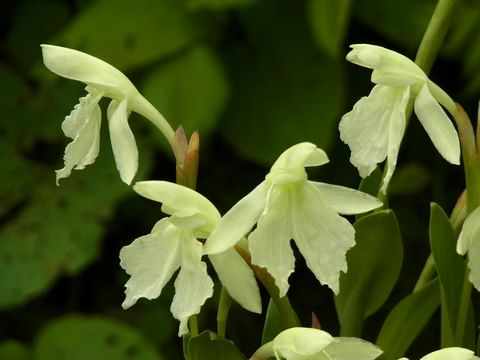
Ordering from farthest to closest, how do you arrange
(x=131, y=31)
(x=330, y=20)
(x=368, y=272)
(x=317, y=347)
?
1. (x=131, y=31)
2. (x=330, y=20)
3. (x=368, y=272)
4. (x=317, y=347)

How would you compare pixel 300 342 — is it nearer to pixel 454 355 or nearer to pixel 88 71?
pixel 454 355

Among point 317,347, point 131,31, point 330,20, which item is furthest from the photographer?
point 131,31

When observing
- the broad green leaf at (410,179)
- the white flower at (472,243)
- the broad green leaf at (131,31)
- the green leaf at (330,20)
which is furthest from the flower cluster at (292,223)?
the broad green leaf at (410,179)

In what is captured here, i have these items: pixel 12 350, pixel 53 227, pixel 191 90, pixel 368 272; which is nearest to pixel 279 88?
pixel 191 90

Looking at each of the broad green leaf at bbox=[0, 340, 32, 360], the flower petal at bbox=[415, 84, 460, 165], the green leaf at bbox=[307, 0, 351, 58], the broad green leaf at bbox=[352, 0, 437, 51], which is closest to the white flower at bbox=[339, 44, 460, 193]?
Answer: the flower petal at bbox=[415, 84, 460, 165]

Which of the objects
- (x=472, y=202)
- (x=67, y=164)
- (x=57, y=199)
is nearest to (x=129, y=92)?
(x=67, y=164)

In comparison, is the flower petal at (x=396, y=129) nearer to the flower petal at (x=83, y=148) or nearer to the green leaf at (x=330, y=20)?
the flower petal at (x=83, y=148)
